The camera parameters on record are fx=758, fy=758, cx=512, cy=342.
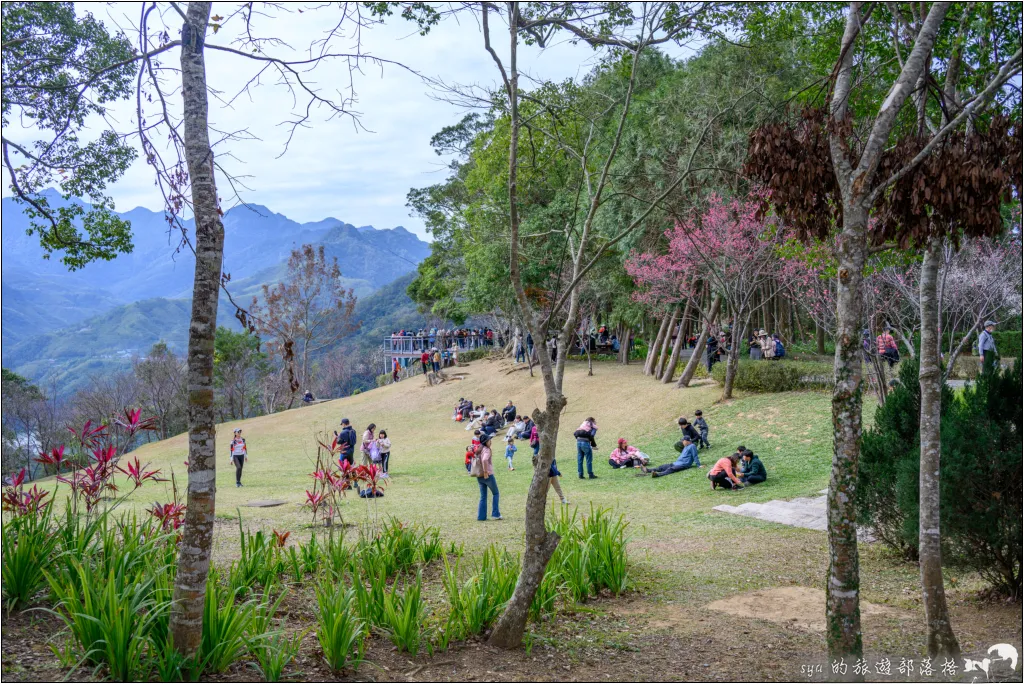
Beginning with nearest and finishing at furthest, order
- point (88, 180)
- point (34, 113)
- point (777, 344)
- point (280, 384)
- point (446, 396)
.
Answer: point (34, 113)
point (88, 180)
point (777, 344)
point (446, 396)
point (280, 384)

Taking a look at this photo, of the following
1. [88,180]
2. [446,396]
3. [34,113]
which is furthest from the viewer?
[446,396]

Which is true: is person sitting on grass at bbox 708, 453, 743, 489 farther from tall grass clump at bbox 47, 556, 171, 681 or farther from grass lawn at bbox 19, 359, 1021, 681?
tall grass clump at bbox 47, 556, 171, 681

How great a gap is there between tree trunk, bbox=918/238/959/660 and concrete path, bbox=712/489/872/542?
14.0 feet

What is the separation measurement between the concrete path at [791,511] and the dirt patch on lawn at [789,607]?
288 cm

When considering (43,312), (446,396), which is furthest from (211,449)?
(43,312)

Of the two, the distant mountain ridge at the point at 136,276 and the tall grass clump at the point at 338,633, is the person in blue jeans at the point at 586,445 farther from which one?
the distant mountain ridge at the point at 136,276

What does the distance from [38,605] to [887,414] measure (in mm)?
6849

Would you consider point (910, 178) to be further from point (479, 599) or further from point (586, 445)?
point (586, 445)

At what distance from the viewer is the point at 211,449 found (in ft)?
11.7

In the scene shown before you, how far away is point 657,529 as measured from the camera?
30.2ft

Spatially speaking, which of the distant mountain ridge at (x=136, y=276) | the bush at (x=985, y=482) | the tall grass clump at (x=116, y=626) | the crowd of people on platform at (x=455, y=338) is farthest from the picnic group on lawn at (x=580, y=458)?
the distant mountain ridge at (x=136, y=276)

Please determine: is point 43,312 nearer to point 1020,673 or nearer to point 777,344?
point 777,344

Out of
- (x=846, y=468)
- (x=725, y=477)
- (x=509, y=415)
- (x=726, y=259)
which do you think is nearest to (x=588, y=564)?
(x=846, y=468)

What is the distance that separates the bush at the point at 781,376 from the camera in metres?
18.1
